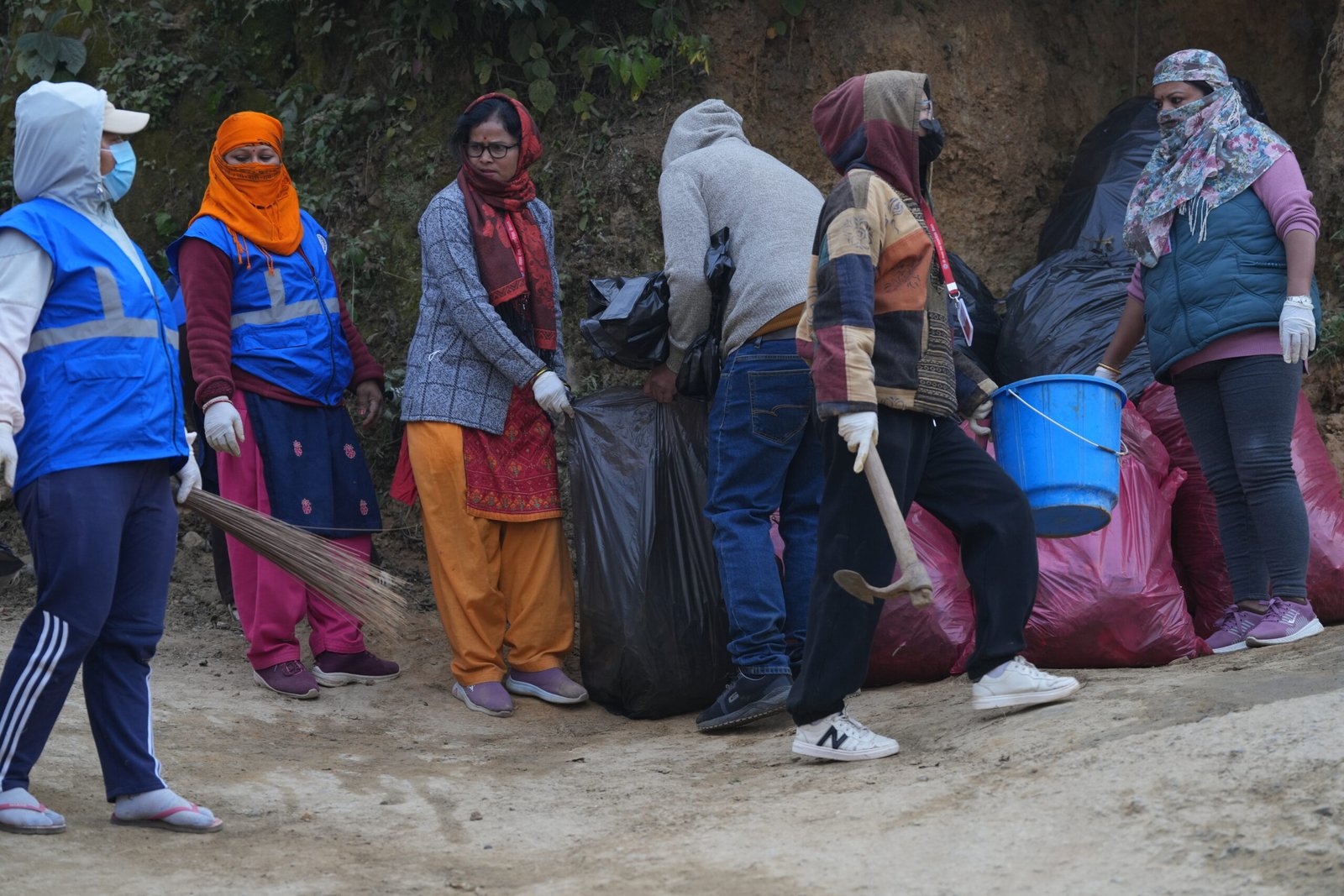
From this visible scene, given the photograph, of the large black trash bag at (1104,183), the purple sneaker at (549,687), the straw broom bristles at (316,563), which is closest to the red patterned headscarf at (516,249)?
the purple sneaker at (549,687)

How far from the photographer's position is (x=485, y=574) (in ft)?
13.6

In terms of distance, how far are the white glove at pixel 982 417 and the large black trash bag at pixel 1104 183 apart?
1447 mm

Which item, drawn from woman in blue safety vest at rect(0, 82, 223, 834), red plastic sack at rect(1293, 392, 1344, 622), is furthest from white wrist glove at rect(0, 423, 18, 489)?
red plastic sack at rect(1293, 392, 1344, 622)

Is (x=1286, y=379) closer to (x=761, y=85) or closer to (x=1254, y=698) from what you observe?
(x=1254, y=698)

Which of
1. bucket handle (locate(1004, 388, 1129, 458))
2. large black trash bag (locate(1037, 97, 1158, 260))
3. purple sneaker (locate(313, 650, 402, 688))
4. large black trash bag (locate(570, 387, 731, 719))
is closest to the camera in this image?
bucket handle (locate(1004, 388, 1129, 458))

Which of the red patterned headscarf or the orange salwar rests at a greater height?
the red patterned headscarf

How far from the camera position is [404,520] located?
541cm

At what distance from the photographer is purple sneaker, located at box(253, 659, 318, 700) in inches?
165

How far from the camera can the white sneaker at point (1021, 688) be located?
3127 millimetres

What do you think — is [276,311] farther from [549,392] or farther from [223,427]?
[549,392]

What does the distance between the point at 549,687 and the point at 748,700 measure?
776 mm

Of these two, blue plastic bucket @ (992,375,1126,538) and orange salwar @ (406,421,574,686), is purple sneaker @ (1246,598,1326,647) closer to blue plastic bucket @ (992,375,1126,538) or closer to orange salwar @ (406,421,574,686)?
blue plastic bucket @ (992,375,1126,538)

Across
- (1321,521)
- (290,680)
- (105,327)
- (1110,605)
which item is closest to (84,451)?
(105,327)

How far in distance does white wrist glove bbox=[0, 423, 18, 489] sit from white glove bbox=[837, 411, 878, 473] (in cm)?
159
